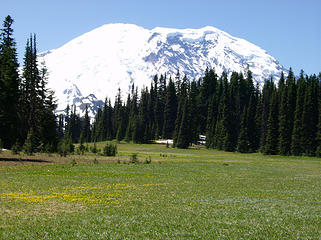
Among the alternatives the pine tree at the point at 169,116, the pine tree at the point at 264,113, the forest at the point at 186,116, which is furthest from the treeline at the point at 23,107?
the pine tree at the point at 169,116

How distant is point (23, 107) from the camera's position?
74312 millimetres

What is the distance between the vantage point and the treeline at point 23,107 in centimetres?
5249

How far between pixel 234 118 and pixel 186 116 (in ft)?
56.2

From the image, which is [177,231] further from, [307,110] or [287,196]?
[307,110]

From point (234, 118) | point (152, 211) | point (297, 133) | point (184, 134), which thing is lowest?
point (152, 211)

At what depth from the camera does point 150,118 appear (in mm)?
163875

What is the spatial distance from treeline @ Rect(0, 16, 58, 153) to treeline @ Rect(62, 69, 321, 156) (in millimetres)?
58192

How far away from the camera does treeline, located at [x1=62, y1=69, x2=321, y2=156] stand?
9544cm

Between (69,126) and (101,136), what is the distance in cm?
2958

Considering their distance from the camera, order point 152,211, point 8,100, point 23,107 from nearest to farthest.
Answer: point 152,211
point 8,100
point 23,107

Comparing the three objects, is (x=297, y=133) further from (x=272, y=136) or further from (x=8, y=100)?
(x=8, y=100)

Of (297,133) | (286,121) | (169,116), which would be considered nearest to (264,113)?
(286,121)

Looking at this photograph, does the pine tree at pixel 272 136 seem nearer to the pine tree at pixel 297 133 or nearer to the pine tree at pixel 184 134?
the pine tree at pixel 297 133

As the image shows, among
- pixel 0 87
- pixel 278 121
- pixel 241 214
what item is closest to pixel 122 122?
pixel 278 121
